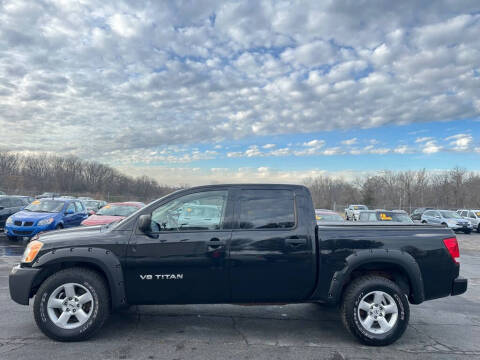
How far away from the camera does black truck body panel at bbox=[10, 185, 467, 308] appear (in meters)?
4.24

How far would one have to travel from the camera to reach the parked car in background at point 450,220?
23.5 metres

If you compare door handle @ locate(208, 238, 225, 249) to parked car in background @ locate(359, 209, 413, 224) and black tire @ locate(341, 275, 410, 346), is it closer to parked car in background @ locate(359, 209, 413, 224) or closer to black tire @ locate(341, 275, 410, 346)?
black tire @ locate(341, 275, 410, 346)

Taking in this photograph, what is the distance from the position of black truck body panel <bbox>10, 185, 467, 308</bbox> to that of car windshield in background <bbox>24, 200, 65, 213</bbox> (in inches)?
410

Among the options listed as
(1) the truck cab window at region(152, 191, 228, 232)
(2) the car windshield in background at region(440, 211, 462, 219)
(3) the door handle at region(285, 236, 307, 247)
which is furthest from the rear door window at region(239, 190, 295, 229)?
(2) the car windshield in background at region(440, 211, 462, 219)

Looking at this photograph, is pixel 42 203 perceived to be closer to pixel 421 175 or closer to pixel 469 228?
pixel 469 228

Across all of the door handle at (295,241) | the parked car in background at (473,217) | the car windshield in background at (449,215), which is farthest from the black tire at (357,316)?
the parked car in background at (473,217)

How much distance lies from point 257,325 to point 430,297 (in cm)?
226

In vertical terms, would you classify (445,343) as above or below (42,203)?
below

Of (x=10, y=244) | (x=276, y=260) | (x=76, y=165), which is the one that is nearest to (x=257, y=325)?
(x=276, y=260)

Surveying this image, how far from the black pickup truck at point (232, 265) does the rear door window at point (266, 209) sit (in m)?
0.01

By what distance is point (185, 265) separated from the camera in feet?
14.0

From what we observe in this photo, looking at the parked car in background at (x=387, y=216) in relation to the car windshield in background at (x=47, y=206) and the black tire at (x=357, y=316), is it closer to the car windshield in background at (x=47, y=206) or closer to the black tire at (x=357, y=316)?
the black tire at (x=357, y=316)

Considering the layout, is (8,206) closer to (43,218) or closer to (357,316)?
(43,218)

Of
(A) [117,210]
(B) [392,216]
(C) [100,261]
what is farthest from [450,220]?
(C) [100,261]
